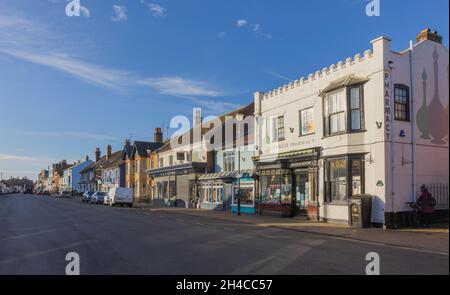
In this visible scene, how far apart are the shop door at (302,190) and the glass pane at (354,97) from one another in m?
5.15

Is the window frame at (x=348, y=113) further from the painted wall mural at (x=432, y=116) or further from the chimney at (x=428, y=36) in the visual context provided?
the chimney at (x=428, y=36)

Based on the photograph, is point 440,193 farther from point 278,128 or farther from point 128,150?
point 128,150

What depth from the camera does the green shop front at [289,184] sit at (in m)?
23.8

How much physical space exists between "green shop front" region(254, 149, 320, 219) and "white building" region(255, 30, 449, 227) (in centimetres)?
9

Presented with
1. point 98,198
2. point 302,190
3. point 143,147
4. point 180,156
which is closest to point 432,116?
point 302,190

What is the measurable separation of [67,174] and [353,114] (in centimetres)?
12022

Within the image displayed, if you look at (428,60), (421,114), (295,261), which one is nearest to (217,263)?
(295,261)


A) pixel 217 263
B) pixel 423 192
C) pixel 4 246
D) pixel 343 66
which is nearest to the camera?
pixel 217 263

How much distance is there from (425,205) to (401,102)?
476 centimetres

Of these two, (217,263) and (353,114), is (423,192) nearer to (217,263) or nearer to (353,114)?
(353,114)

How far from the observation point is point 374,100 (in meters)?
20.2

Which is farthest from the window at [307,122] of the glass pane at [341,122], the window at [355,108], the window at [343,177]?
the window at [355,108]

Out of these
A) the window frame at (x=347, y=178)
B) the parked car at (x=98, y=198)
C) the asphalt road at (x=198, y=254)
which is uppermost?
the window frame at (x=347, y=178)

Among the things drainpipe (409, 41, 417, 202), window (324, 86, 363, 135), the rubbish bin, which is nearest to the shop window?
window (324, 86, 363, 135)
